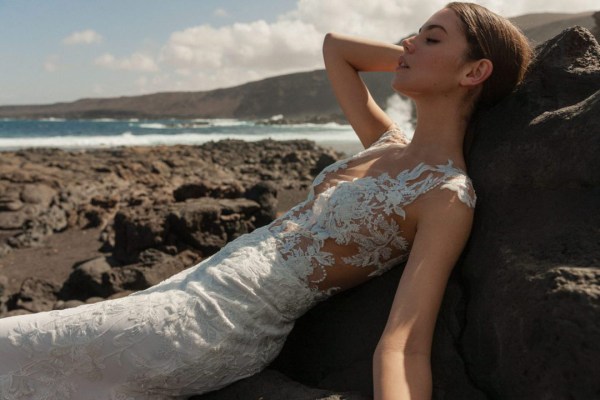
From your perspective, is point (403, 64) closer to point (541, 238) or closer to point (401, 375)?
point (541, 238)

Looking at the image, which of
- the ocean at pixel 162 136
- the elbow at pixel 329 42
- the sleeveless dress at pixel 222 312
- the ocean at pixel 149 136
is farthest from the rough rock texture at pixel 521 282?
the ocean at pixel 149 136

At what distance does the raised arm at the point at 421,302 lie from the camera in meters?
1.72

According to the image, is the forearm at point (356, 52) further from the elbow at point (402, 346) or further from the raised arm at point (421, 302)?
the elbow at point (402, 346)

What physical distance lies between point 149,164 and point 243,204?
443 inches

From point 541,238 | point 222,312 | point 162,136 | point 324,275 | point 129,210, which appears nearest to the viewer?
point 541,238

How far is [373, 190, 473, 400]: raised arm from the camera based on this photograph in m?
1.72

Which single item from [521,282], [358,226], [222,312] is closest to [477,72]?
[358,226]

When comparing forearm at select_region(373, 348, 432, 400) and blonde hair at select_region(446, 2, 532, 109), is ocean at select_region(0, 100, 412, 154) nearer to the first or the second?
blonde hair at select_region(446, 2, 532, 109)

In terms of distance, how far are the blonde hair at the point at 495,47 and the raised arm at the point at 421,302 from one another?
587 millimetres

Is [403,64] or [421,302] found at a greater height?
[403,64]

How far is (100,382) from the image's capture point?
6.67 ft

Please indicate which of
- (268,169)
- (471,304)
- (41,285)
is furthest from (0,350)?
(268,169)

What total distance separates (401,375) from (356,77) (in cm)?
172

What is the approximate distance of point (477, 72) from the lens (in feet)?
7.48
